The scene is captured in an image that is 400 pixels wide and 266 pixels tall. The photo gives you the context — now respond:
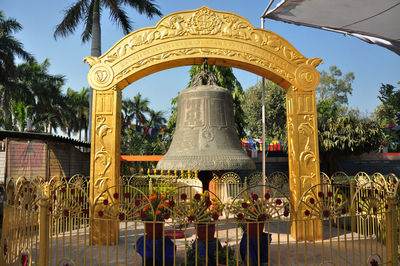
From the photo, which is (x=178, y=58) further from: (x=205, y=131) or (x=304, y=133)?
(x=304, y=133)

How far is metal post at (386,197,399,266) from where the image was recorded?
10.1ft

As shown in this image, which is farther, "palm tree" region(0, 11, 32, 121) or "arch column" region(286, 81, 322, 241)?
"palm tree" region(0, 11, 32, 121)

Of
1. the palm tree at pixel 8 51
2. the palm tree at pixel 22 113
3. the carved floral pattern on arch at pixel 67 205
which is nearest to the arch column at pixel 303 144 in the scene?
the carved floral pattern on arch at pixel 67 205

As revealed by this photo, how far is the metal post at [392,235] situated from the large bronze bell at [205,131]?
1.63 m

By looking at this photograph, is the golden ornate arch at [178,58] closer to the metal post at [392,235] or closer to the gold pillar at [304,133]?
the gold pillar at [304,133]

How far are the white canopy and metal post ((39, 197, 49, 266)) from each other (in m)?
5.57

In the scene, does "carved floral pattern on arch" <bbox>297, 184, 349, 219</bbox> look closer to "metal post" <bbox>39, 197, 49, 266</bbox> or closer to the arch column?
the arch column

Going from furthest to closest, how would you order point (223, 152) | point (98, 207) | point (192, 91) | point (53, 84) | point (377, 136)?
point (53, 84) → point (377, 136) → point (98, 207) → point (192, 91) → point (223, 152)

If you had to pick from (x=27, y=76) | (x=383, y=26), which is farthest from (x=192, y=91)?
(x=27, y=76)

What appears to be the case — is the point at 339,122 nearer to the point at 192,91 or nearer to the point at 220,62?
the point at 220,62

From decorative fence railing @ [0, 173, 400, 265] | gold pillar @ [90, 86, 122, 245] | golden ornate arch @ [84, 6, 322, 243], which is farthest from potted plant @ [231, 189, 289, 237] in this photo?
gold pillar @ [90, 86, 122, 245]

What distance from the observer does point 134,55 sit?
200 inches

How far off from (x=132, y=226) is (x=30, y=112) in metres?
24.0

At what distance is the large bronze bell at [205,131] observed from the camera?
3.35 metres
